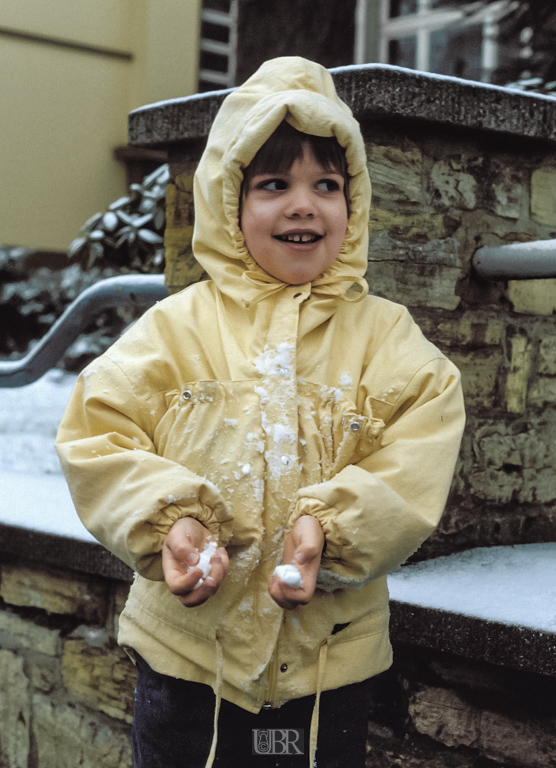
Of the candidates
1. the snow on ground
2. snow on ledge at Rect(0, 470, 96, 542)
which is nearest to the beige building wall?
the snow on ground

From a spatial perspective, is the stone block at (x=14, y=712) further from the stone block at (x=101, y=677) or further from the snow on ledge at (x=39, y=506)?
the snow on ledge at (x=39, y=506)

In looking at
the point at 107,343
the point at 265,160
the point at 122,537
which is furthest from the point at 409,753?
the point at 107,343

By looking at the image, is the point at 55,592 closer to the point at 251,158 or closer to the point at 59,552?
the point at 59,552

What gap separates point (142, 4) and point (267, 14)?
1040 mm

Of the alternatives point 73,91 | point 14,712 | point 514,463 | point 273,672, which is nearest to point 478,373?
point 514,463

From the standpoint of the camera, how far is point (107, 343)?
17.2 ft

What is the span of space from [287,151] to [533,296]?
1.16 metres

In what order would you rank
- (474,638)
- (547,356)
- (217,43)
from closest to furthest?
(474,638), (547,356), (217,43)

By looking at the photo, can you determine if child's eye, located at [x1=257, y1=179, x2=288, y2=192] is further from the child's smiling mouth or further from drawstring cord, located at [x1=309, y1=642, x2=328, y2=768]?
drawstring cord, located at [x1=309, y1=642, x2=328, y2=768]

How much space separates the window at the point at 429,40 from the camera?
6652 millimetres

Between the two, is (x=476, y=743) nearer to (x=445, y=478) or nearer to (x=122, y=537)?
(x=445, y=478)

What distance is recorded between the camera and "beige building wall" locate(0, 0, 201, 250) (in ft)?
22.7

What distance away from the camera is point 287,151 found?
4.71 feet

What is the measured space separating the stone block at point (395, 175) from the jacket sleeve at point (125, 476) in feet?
3.01
